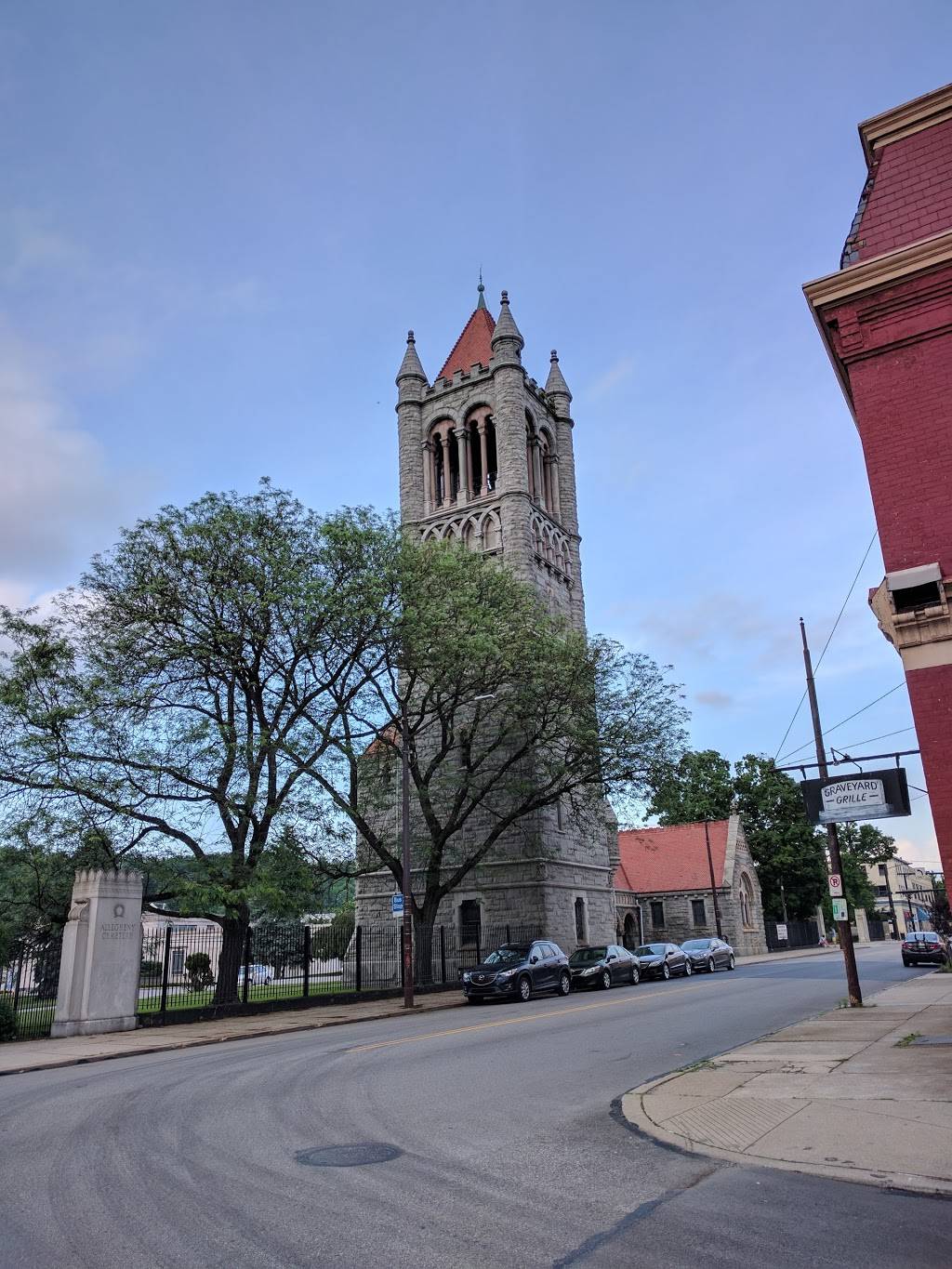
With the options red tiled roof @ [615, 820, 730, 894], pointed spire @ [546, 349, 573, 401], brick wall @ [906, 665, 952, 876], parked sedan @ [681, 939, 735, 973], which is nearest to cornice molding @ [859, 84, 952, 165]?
brick wall @ [906, 665, 952, 876]

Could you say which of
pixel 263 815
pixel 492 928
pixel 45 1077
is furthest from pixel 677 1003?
pixel 492 928

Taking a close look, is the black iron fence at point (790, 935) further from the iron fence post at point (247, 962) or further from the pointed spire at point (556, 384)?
the iron fence post at point (247, 962)

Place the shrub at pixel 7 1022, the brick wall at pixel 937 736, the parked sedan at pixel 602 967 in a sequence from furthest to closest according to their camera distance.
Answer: the parked sedan at pixel 602 967, the shrub at pixel 7 1022, the brick wall at pixel 937 736

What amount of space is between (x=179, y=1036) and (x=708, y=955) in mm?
23509

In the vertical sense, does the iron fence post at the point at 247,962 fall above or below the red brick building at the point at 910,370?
below

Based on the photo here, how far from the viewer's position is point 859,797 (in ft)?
41.7

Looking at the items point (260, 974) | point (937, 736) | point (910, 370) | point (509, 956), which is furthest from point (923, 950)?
point (910, 370)

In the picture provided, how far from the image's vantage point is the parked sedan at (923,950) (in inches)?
1319

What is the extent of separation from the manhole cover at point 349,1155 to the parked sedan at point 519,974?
57.6ft

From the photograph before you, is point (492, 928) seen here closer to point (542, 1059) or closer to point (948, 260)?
point (542, 1059)

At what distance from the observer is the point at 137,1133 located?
7926mm

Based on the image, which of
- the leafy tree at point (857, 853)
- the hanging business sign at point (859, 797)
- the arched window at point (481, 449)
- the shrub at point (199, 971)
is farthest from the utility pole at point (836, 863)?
the leafy tree at point (857, 853)

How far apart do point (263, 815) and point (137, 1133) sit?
1577cm

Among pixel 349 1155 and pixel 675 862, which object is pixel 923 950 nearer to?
pixel 675 862
